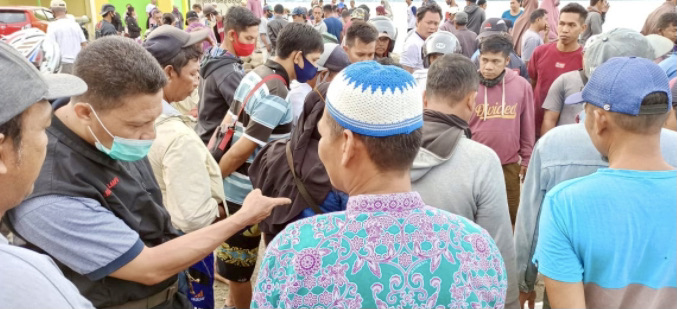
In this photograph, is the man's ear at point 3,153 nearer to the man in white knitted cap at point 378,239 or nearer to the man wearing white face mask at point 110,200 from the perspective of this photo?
the man wearing white face mask at point 110,200

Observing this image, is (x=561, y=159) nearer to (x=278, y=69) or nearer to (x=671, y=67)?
(x=671, y=67)

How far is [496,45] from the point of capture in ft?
13.4

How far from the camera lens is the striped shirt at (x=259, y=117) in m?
3.13

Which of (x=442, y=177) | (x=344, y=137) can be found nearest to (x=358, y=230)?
(x=344, y=137)

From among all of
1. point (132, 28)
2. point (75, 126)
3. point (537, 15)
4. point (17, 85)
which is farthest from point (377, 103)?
point (132, 28)

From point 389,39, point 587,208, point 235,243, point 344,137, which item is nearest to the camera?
point 344,137

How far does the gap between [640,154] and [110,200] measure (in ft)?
6.08

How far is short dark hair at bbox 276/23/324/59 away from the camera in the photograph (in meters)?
3.51

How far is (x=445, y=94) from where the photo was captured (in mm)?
2480

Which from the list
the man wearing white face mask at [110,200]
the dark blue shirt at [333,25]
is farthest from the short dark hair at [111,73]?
the dark blue shirt at [333,25]

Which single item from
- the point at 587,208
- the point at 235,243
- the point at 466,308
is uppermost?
the point at 587,208

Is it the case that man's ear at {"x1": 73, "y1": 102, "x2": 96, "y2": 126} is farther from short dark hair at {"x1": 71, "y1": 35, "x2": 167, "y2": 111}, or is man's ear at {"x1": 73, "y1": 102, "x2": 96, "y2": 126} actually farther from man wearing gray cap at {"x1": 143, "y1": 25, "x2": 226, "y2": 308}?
man wearing gray cap at {"x1": 143, "y1": 25, "x2": 226, "y2": 308}

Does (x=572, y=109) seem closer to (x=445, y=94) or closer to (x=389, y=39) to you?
(x=445, y=94)

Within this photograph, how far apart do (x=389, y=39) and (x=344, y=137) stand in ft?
17.1
